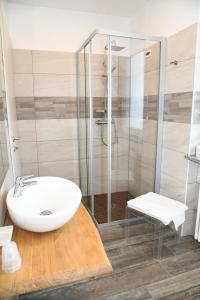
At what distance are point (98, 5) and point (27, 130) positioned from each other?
1755 millimetres

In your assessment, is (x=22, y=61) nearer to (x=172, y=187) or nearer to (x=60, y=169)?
(x=60, y=169)

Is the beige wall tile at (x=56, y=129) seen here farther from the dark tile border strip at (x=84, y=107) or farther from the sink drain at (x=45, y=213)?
the sink drain at (x=45, y=213)

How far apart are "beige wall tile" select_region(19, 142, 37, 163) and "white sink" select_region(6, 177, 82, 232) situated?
144cm

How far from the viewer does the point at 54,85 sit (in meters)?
2.70

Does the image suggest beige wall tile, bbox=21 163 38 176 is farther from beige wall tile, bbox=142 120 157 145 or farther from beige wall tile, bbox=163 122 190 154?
beige wall tile, bbox=163 122 190 154

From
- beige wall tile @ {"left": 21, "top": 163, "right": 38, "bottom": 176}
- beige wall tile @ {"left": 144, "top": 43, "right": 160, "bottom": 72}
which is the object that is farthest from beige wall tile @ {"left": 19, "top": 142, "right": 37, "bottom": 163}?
beige wall tile @ {"left": 144, "top": 43, "right": 160, "bottom": 72}

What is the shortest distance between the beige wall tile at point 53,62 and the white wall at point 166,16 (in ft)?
3.19

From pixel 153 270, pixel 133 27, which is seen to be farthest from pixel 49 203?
pixel 133 27

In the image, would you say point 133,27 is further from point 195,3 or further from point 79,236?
point 79,236

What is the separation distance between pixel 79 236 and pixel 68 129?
1.96 metres

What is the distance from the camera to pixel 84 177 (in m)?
2.88

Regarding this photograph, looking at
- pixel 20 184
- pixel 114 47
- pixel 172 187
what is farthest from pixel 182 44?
pixel 20 184

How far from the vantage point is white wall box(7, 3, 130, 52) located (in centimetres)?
245

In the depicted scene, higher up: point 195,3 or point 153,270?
point 195,3
